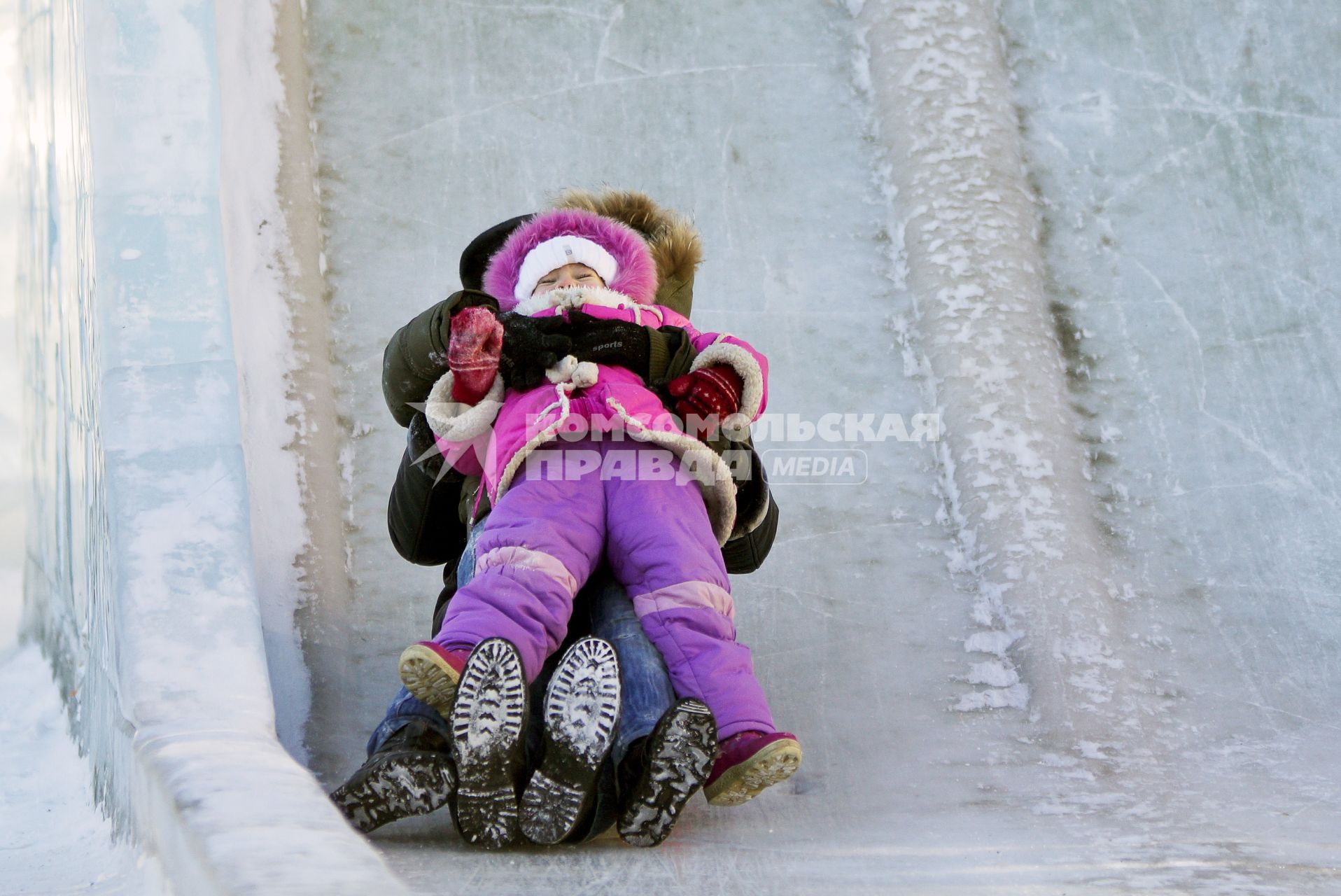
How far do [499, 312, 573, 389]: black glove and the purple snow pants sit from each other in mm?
106

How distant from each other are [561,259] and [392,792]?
0.65 metres

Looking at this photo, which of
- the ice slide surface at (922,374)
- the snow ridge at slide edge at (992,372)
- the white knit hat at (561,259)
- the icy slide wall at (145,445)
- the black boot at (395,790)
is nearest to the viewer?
the icy slide wall at (145,445)

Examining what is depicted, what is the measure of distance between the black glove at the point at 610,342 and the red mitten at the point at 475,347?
10 cm

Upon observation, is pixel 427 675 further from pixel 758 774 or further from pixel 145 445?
pixel 145 445

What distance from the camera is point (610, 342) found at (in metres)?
1.34

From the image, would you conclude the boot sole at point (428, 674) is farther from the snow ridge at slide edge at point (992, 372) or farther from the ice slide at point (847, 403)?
the snow ridge at slide edge at point (992, 372)

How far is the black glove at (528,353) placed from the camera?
132 centimetres

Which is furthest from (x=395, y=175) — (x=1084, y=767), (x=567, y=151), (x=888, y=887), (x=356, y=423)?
(x=888, y=887)

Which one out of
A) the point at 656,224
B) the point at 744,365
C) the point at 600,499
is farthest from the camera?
the point at 656,224

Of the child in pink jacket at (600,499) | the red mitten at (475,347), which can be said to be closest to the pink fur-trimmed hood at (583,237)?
the child in pink jacket at (600,499)

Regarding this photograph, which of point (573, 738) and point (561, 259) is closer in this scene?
point (573, 738)

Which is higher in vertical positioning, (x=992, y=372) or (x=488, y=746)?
(x=992, y=372)

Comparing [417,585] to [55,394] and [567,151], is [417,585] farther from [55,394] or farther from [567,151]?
[567,151]

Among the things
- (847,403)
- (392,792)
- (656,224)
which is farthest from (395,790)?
(847,403)
